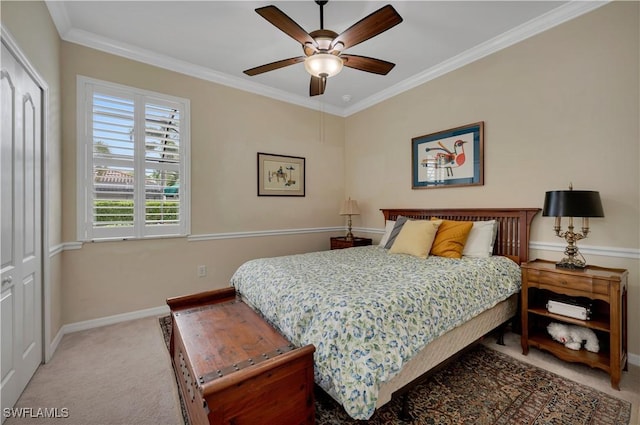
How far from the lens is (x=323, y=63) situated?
216cm

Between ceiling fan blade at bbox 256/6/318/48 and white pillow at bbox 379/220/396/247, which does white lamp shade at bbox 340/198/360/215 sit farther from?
ceiling fan blade at bbox 256/6/318/48

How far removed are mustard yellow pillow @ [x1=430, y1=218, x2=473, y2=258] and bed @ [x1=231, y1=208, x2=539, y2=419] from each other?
3.5 inches

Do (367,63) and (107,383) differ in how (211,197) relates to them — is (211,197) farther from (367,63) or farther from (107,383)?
(367,63)

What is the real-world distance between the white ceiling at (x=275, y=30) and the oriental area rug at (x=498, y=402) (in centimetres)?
291

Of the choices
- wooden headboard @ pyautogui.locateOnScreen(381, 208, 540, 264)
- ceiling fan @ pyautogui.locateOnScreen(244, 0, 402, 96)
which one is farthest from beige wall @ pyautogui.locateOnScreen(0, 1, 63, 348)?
wooden headboard @ pyautogui.locateOnScreen(381, 208, 540, 264)

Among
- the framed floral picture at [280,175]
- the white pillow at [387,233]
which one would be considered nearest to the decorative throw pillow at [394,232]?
Result: the white pillow at [387,233]

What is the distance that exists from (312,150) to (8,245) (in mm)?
3437

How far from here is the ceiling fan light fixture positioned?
2137 millimetres

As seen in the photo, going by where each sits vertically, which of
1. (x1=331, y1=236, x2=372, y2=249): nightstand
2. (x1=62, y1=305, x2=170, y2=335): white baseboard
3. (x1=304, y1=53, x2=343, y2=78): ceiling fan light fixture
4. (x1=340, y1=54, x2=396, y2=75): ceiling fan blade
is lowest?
(x1=62, y1=305, x2=170, y2=335): white baseboard

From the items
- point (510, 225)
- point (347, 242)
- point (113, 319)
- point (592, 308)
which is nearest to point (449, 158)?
point (510, 225)

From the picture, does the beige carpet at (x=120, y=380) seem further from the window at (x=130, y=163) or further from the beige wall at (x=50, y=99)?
the window at (x=130, y=163)

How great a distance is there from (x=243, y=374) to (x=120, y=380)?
142cm

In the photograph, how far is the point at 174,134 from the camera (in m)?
3.27

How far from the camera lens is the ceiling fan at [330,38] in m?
1.83
